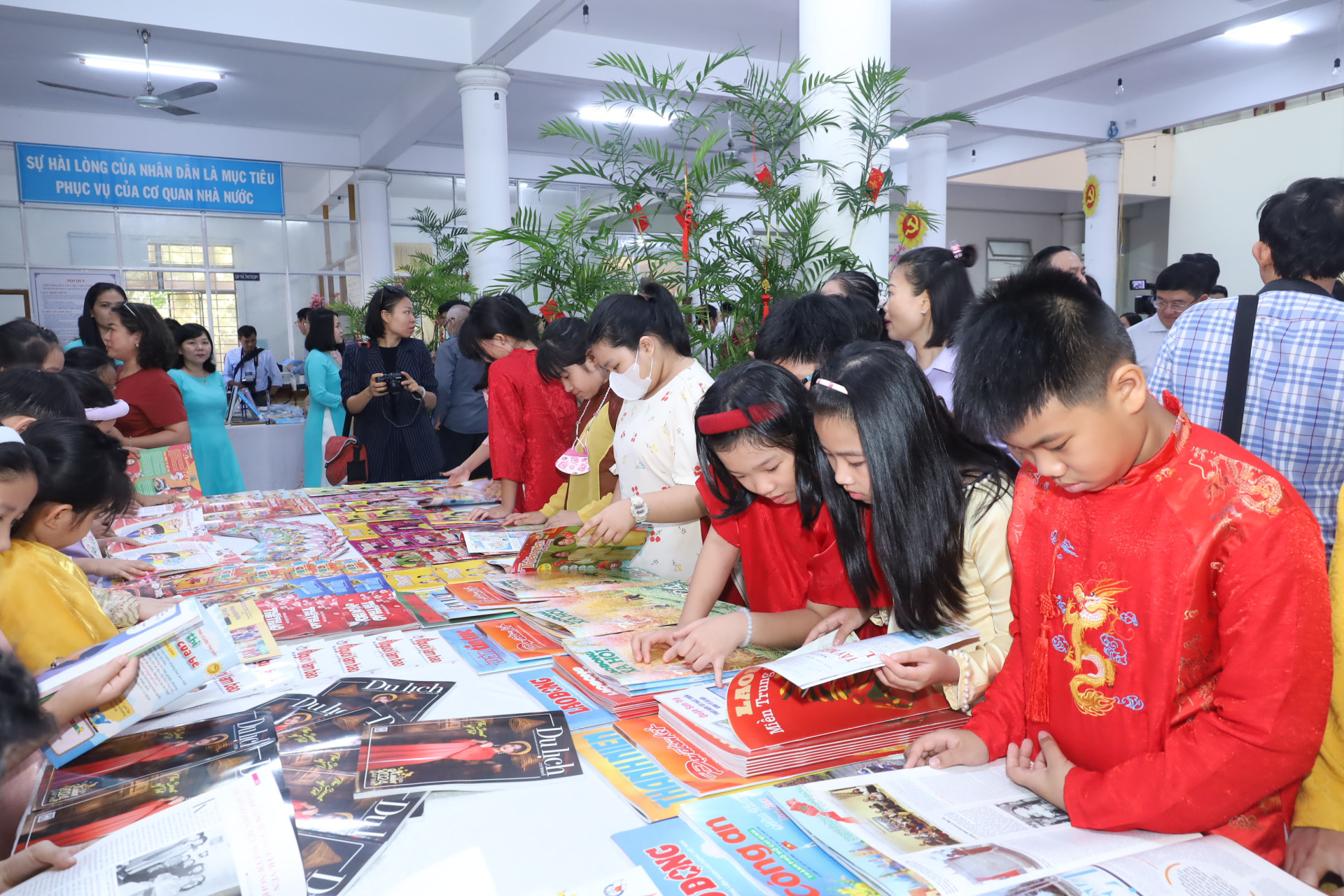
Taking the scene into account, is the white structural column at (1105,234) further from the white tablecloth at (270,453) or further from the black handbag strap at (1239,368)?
the black handbag strap at (1239,368)

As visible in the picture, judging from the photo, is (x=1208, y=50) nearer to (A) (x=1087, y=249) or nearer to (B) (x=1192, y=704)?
(A) (x=1087, y=249)

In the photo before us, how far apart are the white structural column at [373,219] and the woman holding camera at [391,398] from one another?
21.2 ft

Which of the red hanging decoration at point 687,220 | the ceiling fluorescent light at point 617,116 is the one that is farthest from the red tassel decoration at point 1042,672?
the ceiling fluorescent light at point 617,116

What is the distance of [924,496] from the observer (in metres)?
1.29

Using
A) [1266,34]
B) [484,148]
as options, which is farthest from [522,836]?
[1266,34]

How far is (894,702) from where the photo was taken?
1.21 metres

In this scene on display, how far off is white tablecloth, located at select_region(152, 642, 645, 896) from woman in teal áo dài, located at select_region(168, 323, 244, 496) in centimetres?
339

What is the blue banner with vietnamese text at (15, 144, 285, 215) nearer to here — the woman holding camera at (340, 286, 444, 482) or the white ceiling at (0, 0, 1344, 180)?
the white ceiling at (0, 0, 1344, 180)

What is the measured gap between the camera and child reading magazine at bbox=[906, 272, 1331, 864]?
0.88 meters

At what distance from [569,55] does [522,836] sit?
7218mm

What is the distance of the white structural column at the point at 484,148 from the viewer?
265 inches

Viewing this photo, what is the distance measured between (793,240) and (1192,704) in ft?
9.17

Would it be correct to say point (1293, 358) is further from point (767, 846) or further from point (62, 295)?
point (62, 295)

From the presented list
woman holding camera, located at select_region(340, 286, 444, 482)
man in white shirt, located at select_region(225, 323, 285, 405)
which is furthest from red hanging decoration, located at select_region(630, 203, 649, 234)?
man in white shirt, located at select_region(225, 323, 285, 405)
